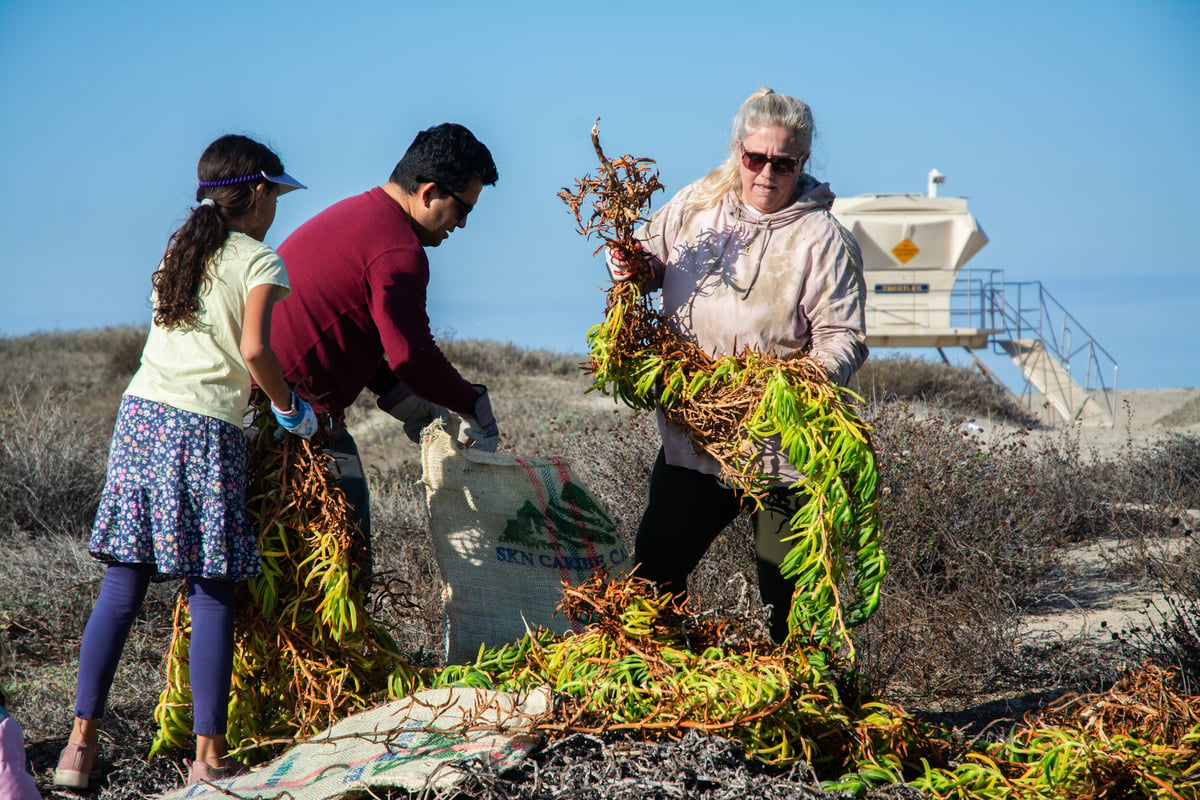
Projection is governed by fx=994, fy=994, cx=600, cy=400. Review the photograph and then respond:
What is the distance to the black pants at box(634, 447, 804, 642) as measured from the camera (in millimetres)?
2832

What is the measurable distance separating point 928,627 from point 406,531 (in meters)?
2.91

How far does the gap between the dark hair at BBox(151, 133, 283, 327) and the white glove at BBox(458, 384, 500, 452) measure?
3.02ft

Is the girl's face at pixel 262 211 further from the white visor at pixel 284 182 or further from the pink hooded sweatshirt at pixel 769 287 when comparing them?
the pink hooded sweatshirt at pixel 769 287

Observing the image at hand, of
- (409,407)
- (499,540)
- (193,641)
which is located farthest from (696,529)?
(193,641)

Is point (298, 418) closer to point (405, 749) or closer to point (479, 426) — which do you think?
point (479, 426)

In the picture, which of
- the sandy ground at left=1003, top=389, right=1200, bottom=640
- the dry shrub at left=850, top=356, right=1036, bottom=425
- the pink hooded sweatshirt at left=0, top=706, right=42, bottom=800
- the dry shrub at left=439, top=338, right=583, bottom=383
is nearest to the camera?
the pink hooded sweatshirt at left=0, top=706, right=42, bottom=800

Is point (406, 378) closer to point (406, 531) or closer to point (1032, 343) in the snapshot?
point (406, 531)

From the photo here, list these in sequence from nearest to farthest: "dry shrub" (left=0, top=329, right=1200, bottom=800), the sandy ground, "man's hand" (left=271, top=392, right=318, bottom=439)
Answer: "man's hand" (left=271, top=392, right=318, bottom=439), "dry shrub" (left=0, top=329, right=1200, bottom=800), the sandy ground

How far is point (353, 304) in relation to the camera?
2.95 metres

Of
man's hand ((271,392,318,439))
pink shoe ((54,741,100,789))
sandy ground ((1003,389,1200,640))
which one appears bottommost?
sandy ground ((1003,389,1200,640))

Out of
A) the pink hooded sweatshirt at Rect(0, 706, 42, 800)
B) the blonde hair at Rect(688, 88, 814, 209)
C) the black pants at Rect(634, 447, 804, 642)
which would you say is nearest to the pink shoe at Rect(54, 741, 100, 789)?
the pink hooded sweatshirt at Rect(0, 706, 42, 800)

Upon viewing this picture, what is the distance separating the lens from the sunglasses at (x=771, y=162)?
277 centimetres

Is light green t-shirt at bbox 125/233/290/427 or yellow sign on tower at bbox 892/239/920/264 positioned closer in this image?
light green t-shirt at bbox 125/233/290/427

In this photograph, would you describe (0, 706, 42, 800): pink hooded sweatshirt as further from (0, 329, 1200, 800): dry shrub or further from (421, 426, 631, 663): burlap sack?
(421, 426, 631, 663): burlap sack
